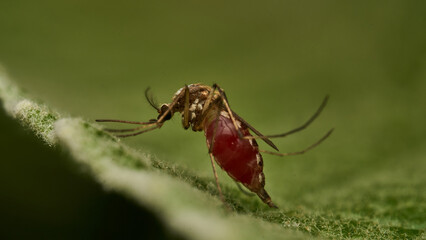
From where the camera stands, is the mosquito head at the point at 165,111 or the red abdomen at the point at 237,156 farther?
the mosquito head at the point at 165,111

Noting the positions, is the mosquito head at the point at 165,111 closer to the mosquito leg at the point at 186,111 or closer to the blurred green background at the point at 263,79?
the mosquito leg at the point at 186,111

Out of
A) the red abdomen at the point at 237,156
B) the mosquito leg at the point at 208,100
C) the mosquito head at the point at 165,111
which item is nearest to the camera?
the red abdomen at the point at 237,156

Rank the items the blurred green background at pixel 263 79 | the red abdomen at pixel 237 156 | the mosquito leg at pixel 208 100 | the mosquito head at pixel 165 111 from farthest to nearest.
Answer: the blurred green background at pixel 263 79
the mosquito head at pixel 165 111
the mosquito leg at pixel 208 100
the red abdomen at pixel 237 156

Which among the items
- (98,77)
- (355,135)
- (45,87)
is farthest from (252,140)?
(98,77)

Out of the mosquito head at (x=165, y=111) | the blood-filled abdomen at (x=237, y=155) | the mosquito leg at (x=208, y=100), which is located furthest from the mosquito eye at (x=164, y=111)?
the blood-filled abdomen at (x=237, y=155)

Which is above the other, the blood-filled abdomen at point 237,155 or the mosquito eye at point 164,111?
the mosquito eye at point 164,111

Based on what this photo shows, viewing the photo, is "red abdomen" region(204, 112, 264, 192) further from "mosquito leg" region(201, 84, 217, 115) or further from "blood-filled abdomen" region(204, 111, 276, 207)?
"mosquito leg" region(201, 84, 217, 115)

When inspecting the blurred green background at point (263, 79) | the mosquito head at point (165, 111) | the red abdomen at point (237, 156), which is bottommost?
the red abdomen at point (237, 156)
